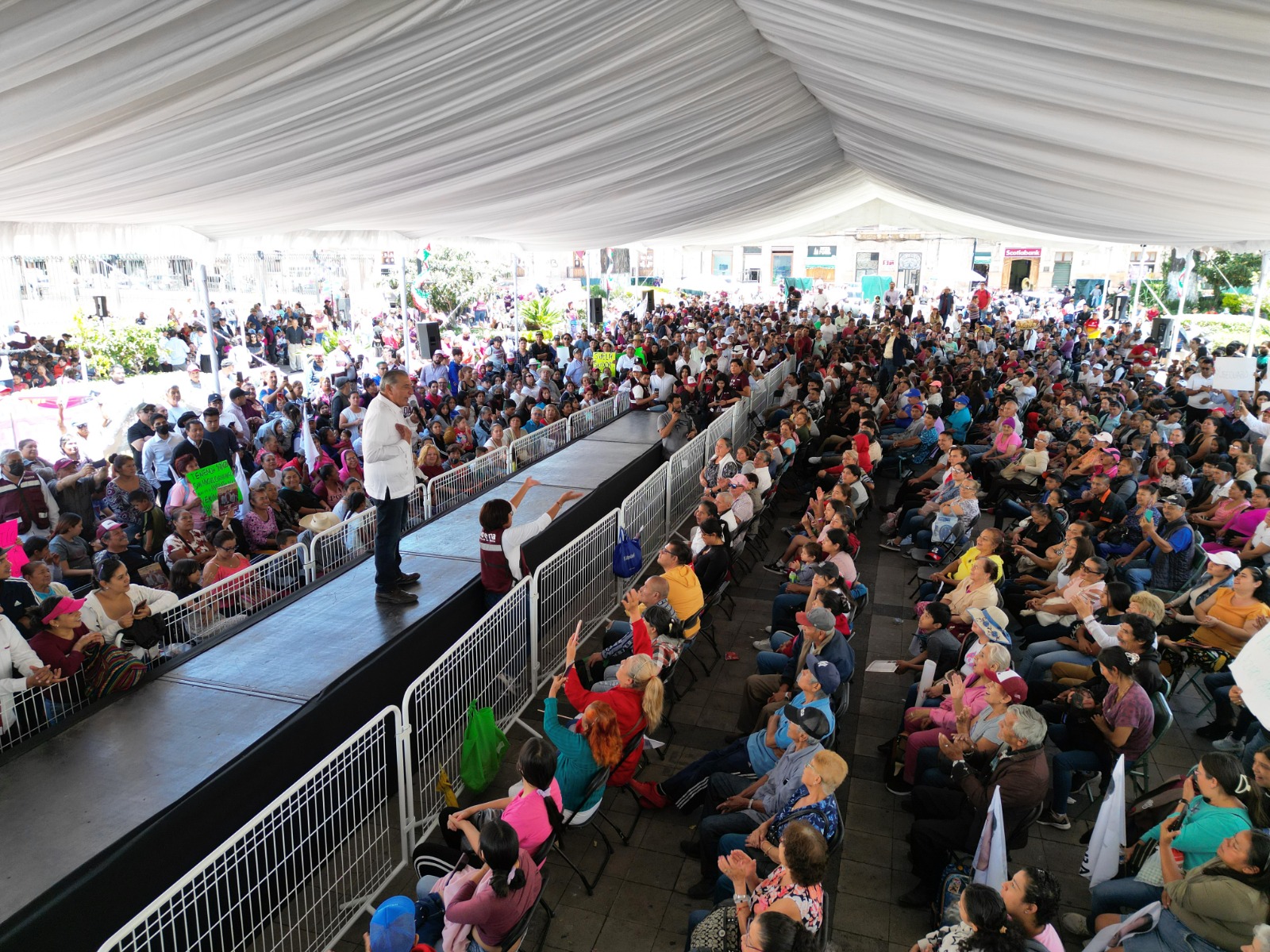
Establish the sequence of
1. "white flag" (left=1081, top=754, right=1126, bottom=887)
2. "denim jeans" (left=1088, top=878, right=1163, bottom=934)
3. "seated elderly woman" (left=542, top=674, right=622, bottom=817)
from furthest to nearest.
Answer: "seated elderly woman" (left=542, top=674, right=622, bottom=817) → "white flag" (left=1081, top=754, right=1126, bottom=887) → "denim jeans" (left=1088, top=878, right=1163, bottom=934)

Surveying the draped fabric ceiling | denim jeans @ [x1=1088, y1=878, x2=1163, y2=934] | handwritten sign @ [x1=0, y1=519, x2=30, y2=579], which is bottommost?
denim jeans @ [x1=1088, y1=878, x2=1163, y2=934]

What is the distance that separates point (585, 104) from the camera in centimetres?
619

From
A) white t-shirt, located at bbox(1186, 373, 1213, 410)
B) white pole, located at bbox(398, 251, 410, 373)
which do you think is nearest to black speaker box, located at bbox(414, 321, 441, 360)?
white pole, located at bbox(398, 251, 410, 373)

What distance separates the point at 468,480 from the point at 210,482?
248 cm

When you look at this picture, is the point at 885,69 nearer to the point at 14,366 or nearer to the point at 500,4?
the point at 500,4

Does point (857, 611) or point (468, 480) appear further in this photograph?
point (468, 480)

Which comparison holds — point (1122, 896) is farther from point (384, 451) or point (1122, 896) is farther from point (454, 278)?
point (454, 278)

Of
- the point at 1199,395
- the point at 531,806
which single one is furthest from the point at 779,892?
the point at 1199,395

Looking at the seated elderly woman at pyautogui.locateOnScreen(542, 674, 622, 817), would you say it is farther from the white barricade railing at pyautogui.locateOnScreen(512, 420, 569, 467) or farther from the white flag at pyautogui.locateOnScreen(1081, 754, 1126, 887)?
the white barricade railing at pyautogui.locateOnScreen(512, 420, 569, 467)

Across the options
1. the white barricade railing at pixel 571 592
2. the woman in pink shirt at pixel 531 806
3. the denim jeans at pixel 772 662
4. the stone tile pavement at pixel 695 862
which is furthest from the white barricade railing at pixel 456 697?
the denim jeans at pixel 772 662

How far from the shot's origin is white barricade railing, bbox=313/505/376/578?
20.7ft

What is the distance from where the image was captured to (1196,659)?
5578 mm

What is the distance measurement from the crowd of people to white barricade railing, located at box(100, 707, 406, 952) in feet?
1.64

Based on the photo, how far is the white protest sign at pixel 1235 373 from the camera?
12.9m
